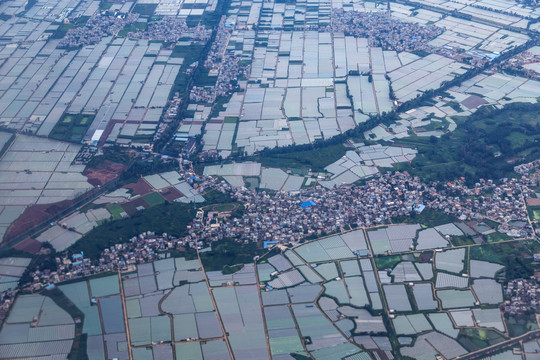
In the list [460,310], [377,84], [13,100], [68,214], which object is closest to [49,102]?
[13,100]

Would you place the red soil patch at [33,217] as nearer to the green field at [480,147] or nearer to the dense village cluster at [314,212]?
the dense village cluster at [314,212]

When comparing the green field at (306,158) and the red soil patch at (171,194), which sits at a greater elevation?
the green field at (306,158)

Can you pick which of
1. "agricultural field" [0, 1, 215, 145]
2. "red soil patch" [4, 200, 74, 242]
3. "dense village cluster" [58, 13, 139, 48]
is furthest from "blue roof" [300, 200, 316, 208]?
"dense village cluster" [58, 13, 139, 48]

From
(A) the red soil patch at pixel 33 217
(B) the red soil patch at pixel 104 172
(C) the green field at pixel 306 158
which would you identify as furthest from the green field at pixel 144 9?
(A) the red soil patch at pixel 33 217

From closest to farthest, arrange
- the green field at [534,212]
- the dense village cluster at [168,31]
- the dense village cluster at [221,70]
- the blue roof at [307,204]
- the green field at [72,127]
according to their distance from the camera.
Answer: the green field at [534,212], the blue roof at [307,204], the green field at [72,127], the dense village cluster at [221,70], the dense village cluster at [168,31]

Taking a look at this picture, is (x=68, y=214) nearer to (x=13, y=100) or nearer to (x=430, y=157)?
(x=13, y=100)

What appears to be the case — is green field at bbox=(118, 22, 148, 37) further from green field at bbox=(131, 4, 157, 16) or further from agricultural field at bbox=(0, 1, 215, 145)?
green field at bbox=(131, 4, 157, 16)

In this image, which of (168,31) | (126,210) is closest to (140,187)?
(126,210)
